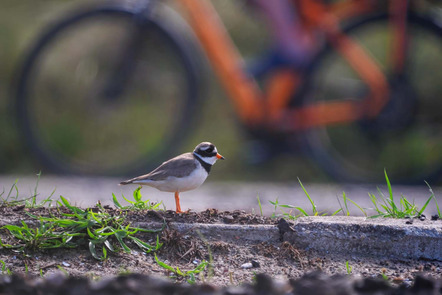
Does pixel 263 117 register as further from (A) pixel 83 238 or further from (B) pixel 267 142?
(A) pixel 83 238

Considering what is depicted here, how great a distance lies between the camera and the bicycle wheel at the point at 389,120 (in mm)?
6309

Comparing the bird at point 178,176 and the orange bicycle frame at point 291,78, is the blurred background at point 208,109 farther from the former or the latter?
the bird at point 178,176

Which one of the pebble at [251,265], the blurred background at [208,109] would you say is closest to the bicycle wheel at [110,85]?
the blurred background at [208,109]

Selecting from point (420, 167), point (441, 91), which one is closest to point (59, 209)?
point (420, 167)

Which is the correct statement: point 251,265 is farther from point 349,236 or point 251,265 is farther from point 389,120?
point 389,120

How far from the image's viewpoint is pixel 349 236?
3404 mm

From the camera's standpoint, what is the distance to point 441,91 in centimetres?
834

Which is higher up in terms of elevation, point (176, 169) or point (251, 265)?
point (176, 169)

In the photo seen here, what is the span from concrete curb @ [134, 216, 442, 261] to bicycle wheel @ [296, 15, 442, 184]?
9.80 feet

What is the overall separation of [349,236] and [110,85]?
3897 millimetres

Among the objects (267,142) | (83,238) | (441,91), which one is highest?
(441,91)

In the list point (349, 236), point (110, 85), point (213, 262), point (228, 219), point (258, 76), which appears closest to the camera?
point (213, 262)

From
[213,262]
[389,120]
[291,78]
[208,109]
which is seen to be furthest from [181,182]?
[208,109]

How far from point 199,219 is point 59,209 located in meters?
0.71
